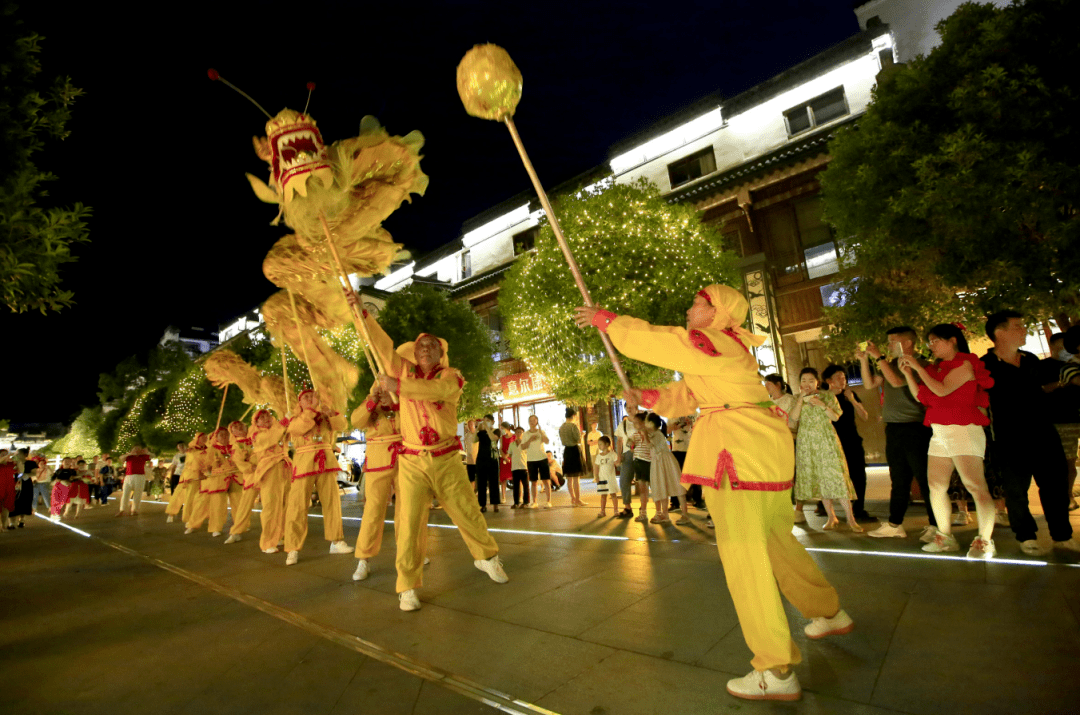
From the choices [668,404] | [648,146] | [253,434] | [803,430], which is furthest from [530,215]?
[668,404]

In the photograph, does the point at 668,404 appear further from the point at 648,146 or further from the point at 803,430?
the point at 648,146

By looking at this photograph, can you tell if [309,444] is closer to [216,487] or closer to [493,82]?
Answer: [216,487]

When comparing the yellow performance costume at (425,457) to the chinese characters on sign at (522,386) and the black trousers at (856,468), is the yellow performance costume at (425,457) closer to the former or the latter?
the black trousers at (856,468)

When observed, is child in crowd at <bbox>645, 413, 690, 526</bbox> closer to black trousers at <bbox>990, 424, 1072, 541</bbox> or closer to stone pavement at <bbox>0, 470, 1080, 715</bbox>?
stone pavement at <bbox>0, 470, 1080, 715</bbox>

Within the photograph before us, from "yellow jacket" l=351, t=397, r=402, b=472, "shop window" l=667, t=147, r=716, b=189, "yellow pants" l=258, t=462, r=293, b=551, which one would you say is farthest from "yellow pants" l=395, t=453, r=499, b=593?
"shop window" l=667, t=147, r=716, b=189

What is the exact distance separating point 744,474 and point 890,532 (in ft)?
12.1

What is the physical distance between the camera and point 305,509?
6.54 meters

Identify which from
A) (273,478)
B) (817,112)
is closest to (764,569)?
(273,478)

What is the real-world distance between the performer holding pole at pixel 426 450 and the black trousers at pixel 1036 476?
3935 mm

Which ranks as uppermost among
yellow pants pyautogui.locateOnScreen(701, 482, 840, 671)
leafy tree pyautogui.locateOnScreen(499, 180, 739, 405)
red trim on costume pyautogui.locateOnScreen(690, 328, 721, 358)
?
leafy tree pyautogui.locateOnScreen(499, 180, 739, 405)

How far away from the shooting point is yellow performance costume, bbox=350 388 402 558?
201 inches

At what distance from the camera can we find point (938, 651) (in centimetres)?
262

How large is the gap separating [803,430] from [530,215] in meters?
19.2

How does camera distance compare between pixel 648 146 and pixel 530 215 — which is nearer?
pixel 648 146
